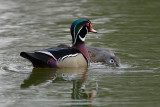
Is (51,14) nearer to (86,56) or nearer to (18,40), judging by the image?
(18,40)

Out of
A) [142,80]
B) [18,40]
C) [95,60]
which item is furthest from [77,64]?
[18,40]

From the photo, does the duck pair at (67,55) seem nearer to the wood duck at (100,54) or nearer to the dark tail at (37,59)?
the dark tail at (37,59)

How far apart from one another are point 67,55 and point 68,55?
0.03 m

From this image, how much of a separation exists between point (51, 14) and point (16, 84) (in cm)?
921

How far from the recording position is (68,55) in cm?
1196

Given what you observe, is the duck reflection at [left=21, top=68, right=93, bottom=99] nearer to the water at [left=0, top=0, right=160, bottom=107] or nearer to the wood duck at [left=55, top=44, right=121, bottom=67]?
the water at [left=0, top=0, right=160, bottom=107]

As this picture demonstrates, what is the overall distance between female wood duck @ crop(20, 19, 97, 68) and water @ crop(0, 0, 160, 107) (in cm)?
24

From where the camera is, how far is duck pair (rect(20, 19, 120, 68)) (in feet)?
37.9

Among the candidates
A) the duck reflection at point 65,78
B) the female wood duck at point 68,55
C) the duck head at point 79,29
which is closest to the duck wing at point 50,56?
the female wood duck at point 68,55

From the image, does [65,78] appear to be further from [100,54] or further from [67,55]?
[100,54]

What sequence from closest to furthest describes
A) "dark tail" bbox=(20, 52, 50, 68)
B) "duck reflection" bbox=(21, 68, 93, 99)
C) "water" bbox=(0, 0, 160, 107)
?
"water" bbox=(0, 0, 160, 107), "duck reflection" bbox=(21, 68, 93, 99), "dark tail" bbox=(20, 52, 50, 68)

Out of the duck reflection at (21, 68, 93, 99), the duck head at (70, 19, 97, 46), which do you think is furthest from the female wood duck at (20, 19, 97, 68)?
the duck reflection at (21, 68, 93, 99)

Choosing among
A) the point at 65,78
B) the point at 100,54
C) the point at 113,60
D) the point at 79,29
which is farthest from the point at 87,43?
the point at 65,78

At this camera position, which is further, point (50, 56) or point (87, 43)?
point (87, 43)
